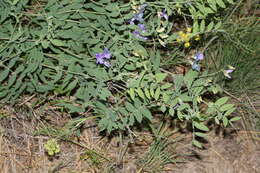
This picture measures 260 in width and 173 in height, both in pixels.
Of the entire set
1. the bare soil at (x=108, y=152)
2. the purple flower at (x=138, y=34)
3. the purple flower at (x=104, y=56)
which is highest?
the purple flower at (x=138, y=34)

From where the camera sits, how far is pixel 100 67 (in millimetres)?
2168

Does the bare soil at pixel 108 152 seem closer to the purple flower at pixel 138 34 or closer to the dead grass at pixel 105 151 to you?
the dead grass at pixel 105 151

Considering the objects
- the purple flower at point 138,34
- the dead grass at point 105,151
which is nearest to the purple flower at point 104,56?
the purple flower at point 138,34

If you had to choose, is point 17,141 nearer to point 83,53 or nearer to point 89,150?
point 89,150

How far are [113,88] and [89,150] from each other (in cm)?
44

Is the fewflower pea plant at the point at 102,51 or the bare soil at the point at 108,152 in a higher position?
the fewflower pea plant at the point at 102,51

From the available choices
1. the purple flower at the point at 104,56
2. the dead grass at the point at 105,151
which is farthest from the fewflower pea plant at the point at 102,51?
the dead grass at the point at 105,151

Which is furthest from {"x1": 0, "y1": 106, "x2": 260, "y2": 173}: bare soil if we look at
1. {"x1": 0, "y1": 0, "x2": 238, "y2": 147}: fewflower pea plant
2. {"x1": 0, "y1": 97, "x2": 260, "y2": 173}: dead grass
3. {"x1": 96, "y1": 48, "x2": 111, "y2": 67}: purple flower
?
{"x1": 96, "y1": 48, "x2": 111, "y2": 67}: purple flower

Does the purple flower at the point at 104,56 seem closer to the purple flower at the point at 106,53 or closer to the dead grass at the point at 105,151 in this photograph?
the purple flower at the point at 106,53

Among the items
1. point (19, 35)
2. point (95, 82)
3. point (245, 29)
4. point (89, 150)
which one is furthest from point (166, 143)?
point (19, 35)

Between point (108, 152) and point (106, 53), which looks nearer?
point (106, 53)

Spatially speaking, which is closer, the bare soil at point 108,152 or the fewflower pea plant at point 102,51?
the fewflower pea plant at point 102,51

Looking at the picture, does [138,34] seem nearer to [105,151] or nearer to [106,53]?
[106,53]

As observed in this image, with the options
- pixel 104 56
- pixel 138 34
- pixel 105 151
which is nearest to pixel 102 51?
pixel 104 56
